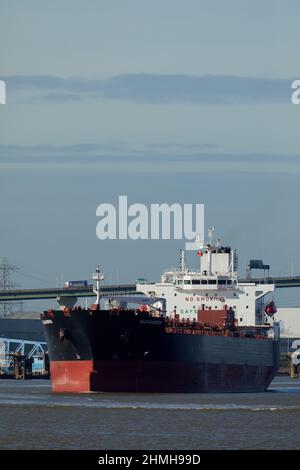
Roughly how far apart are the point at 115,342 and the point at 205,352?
27.2 ft

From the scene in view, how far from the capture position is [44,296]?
178m

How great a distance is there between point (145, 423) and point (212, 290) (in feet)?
138

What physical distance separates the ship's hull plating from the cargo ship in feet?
0.17

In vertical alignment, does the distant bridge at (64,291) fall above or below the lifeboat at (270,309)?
above

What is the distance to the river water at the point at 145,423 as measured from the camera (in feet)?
155

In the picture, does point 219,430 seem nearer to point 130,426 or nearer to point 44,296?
point 130,426

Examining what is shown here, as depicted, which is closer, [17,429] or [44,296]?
[17,429]

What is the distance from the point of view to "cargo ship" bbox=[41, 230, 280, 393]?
7725cm

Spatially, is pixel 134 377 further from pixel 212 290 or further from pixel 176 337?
pixel 212 290

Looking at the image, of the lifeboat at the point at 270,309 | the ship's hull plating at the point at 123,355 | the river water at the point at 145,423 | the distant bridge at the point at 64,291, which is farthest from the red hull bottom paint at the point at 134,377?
the distant bridge at the point at 64,291

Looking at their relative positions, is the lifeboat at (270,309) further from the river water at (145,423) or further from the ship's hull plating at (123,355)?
the river water at (145,423)

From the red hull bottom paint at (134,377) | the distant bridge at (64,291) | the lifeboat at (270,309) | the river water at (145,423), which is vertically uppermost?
the distant bridge at (64,291)

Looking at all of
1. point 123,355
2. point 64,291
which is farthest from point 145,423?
point 64,291
